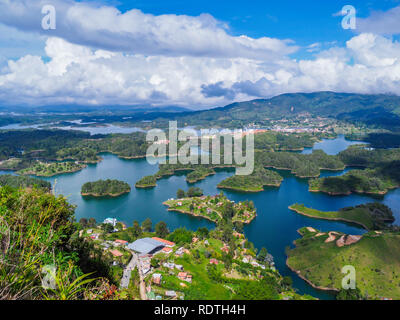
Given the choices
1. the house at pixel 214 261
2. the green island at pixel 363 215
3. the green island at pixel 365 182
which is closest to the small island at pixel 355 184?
the green island at pixel 365 182

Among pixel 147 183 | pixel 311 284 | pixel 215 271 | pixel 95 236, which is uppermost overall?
pixel 147 183

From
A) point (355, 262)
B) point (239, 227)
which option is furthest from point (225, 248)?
point (355, 262)

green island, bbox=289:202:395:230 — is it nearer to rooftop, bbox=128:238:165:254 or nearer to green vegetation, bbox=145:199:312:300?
green vegetation, bbox=145:199:312:300

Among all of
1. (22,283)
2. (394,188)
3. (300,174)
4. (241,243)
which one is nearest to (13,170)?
(241,243)

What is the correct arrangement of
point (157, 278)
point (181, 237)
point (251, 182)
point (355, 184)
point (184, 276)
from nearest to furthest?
point (157, 278) → point (184, 276) → point (181, 237) → point (355, 184) → point (251, 182)

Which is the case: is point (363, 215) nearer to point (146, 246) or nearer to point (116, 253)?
point (146, 246)

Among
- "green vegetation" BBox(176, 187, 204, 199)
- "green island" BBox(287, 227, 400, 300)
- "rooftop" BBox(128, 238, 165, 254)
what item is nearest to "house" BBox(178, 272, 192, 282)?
"rooftop" BBox(128, 238, 165, 254)
